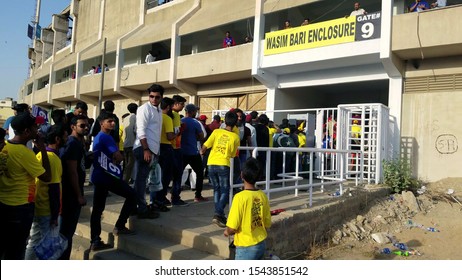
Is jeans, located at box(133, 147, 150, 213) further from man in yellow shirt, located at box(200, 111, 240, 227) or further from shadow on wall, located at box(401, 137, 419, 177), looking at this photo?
shadow on wall, located at box(401, 137, 419, 177)

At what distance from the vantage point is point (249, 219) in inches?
116

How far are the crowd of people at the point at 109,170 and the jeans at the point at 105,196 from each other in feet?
0.03

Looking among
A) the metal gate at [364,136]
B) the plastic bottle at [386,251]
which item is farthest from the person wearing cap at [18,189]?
the metal gate at [364,136]

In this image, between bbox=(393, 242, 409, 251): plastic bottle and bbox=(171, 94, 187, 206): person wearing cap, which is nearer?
bbox=(171, 94, 187, 206): person wearing cap

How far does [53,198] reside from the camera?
3.09 meters

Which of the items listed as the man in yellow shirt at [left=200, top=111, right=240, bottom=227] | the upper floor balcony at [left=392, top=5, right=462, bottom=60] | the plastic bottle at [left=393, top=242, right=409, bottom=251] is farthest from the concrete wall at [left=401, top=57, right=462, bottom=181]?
the man in yellow shirt at [left=200, top=111, right=240, bottom=227]

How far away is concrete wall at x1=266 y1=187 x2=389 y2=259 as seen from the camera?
175 inches

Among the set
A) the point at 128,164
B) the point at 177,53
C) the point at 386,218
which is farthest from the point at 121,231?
the point at 177,53

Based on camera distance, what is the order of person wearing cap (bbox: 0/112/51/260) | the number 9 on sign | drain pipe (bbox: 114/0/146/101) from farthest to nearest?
drain pipe (bbox: 114/0/146/101)
the number 9 on sign
person wearing cap (bbox: 0/112/51/260)

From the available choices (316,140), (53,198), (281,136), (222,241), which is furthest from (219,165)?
(316,140)

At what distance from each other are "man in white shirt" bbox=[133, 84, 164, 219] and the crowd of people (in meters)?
0.01

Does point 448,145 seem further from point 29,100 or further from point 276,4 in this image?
point 29,100

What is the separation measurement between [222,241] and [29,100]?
114 feet

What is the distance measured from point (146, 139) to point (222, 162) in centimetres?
96
